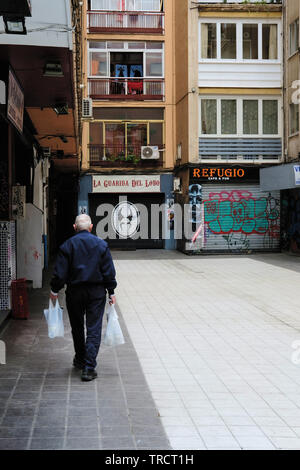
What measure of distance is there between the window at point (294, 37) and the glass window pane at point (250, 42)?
5.69 ft

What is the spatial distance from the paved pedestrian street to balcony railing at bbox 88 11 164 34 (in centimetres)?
1968

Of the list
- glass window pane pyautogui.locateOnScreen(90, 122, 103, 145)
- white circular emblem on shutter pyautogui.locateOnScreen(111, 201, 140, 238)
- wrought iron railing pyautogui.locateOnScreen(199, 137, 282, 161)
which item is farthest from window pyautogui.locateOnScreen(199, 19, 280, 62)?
white circular emblem on shutter pyautogui.locateOnScreen(111, 201, 140, 238)

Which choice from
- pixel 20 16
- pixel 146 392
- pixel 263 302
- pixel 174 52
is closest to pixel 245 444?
pixel 146 392

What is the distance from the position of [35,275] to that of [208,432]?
10.3 m

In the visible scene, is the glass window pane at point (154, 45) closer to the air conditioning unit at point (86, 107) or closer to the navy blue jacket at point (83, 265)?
the air conditioning unit at point (86, 107)

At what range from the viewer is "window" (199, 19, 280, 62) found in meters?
26.1

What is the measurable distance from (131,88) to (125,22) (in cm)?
303

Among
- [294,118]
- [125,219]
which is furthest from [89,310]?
[125,219]

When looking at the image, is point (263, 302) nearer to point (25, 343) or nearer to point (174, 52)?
point (25, 343)

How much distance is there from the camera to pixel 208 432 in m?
5.07

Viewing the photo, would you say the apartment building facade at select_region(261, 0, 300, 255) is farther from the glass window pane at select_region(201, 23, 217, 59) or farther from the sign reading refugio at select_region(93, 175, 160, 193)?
the sign reading refugio at select_region(93, 175, 160, 193)

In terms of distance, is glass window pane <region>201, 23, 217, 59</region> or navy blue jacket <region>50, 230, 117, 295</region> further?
glass window pane <region>201, 23, 217, 59</region>

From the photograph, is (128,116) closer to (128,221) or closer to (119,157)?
(119,157)

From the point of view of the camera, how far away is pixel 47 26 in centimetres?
708
